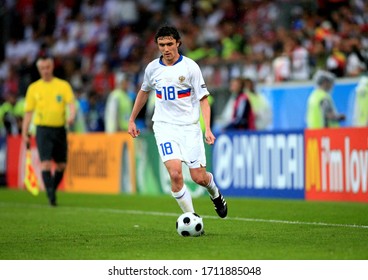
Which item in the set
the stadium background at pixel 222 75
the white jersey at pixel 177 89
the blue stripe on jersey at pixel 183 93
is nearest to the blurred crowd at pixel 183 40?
the stadium background at pixel 222 75

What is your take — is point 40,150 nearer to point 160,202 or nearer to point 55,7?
point 160,202

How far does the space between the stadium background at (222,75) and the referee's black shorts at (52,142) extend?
11.2 ft

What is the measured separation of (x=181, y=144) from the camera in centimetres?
1173

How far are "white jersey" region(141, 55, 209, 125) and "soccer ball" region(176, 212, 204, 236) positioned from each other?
108 cm

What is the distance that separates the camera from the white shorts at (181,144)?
38.2 ft

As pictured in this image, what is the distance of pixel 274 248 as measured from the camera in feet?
33.4

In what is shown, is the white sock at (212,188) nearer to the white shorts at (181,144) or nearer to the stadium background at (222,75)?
the white shorts at (181,144)

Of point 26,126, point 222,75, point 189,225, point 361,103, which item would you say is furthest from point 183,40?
point 189,225

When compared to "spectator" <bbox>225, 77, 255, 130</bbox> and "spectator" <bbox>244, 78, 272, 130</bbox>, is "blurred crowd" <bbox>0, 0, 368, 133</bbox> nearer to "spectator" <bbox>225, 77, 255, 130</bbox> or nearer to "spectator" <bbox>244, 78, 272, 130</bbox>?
"spectator" <bbox>244, 78, 272, 130</bbox>

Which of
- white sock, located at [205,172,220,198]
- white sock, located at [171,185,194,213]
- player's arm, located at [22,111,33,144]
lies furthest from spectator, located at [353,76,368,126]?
white sock, located at [171,185,194,213]

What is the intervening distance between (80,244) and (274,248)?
7.17ft

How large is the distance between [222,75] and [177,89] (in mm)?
13780

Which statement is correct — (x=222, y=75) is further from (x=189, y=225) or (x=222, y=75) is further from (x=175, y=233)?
(x=189, y=225)

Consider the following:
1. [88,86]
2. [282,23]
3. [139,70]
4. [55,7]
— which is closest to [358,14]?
[282,23]
